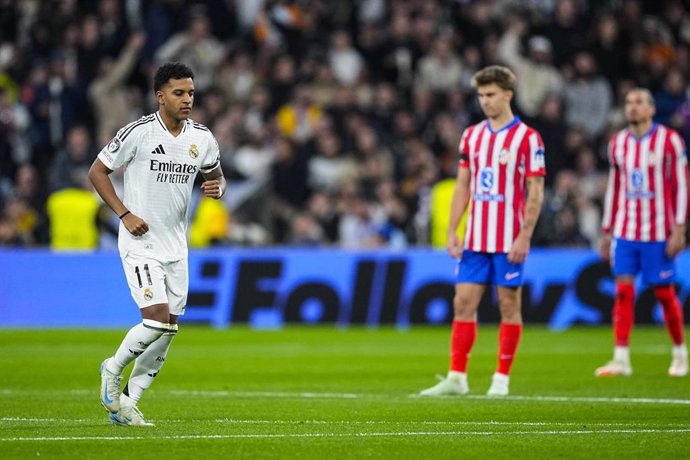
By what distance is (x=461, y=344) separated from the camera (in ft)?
35.2

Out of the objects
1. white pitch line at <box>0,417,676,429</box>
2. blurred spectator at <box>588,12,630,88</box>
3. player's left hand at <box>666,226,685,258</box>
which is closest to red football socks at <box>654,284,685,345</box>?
player's left hand at <box>666,226,685,258</box>

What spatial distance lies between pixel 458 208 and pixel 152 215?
3.04m

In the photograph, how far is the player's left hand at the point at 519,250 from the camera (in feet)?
34.6

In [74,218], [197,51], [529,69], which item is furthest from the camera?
[197,51]

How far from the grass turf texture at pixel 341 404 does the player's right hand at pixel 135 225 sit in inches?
46.2

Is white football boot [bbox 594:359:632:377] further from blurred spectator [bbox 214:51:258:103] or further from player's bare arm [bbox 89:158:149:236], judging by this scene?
blurred spectator [bbox 214:51:258:103]

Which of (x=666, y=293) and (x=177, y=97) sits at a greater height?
(x=177, y=97)

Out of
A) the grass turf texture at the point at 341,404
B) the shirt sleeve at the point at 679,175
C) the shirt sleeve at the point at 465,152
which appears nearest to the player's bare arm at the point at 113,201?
the grass turf texture at the point at 341,404

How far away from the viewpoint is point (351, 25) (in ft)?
79.7

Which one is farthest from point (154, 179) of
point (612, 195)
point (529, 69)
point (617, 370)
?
point (529, 69)

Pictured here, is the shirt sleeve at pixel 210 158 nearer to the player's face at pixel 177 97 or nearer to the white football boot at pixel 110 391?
the player's face at pixel 177 97

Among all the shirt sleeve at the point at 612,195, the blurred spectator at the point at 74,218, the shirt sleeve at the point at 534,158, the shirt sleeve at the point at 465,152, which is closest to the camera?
the shirt sleeve at the point at 534,158

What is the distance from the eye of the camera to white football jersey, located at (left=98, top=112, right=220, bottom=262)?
28.1 feet

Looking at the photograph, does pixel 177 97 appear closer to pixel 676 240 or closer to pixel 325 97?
pixel 676 240
